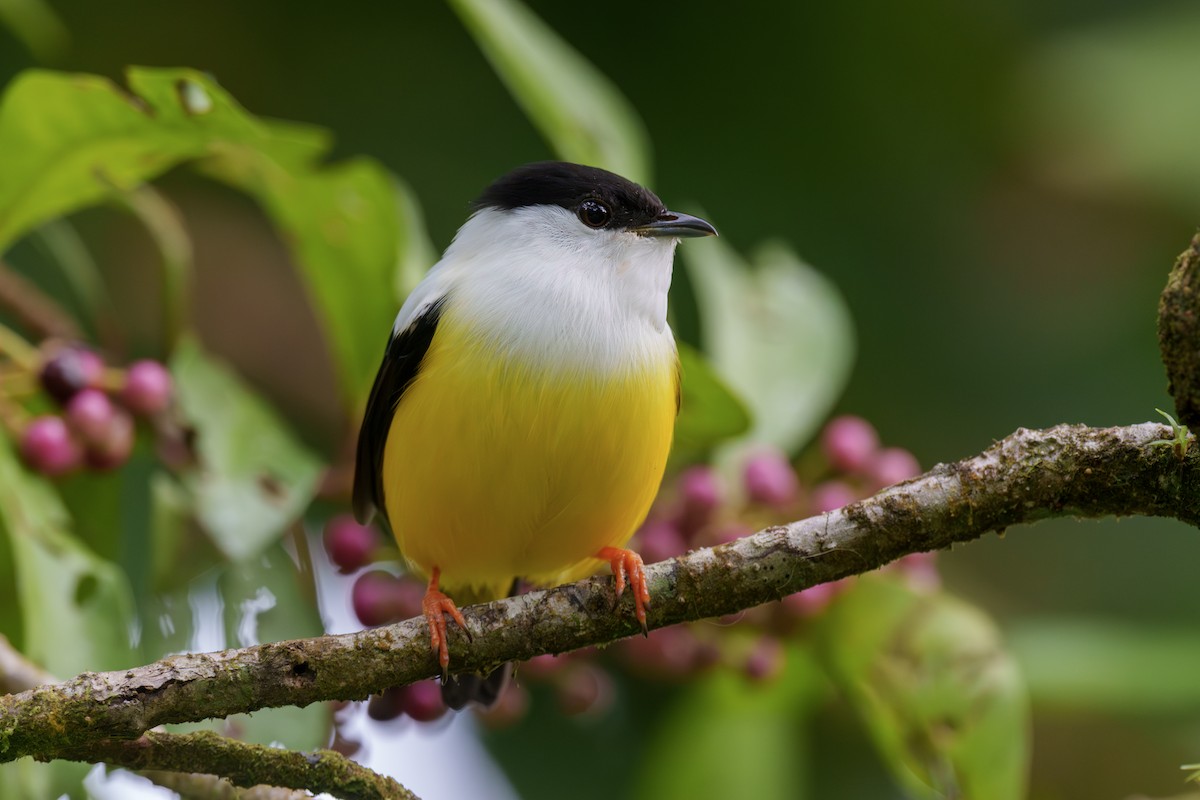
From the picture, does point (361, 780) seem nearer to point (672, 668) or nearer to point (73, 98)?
point (672, 668)

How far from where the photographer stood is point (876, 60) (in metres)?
5.38

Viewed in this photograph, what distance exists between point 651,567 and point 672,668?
57.5 inches

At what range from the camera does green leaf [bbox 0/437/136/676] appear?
2.89m

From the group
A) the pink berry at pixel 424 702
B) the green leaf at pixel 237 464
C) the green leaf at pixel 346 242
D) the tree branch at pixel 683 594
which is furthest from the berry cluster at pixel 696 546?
the tree branch at pixel 683 594

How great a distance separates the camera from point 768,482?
11.9ft

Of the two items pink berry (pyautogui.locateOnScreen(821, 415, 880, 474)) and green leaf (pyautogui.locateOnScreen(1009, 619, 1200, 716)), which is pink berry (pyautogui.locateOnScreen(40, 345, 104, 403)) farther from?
green leaf (pyautogui.locateOnScreen(1009, 619, 1200, 716))

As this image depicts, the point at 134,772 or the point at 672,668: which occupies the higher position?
the point at 134,772

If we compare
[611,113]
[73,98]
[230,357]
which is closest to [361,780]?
[73,98]

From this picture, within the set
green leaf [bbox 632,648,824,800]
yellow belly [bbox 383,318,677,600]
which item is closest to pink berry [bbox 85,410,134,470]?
yellow belly [bbox 383,318,677,600]

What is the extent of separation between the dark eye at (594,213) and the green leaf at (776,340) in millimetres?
624

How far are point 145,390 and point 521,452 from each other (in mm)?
1154

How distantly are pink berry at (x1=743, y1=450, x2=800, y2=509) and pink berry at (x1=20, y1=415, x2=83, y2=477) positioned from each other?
1861mm

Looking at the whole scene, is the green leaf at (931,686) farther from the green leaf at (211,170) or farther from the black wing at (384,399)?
the green leaf at (211,170)

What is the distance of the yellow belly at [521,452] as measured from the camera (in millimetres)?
3018
